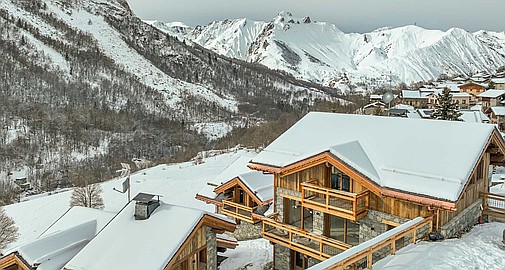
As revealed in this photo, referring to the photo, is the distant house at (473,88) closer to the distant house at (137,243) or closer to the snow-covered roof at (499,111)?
the snow-covered roof at (499,111)

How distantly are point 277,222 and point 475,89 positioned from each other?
78.5m

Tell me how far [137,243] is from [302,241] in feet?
19.6

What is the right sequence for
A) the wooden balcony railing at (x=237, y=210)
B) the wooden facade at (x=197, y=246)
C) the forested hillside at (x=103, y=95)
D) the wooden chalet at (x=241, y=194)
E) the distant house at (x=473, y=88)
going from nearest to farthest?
the wooden facade at (x=197, y=246)
the wooden balcony railing at (x=237, y=210)
the wooden chalet at (x=241, y=194)
the forested hillside at (x=103, y=95)
the distant house at (x=473, y=88)

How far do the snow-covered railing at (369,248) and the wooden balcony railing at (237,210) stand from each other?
9.22m

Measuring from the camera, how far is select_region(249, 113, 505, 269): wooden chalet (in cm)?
1136

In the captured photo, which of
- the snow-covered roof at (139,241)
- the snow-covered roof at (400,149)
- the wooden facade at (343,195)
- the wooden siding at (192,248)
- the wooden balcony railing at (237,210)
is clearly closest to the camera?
the snow-covered roof at (139,241)

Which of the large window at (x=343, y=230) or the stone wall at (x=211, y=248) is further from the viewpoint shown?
the large window at (x=343, y=230)

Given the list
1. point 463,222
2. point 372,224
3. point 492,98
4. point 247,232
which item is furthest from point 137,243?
point 492,98

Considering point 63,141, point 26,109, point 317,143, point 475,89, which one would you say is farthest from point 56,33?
point 317,143

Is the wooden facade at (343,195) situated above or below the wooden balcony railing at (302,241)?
above

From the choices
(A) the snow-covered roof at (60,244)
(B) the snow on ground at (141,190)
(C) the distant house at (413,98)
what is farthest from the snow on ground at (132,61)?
(A) the snow-covered roof at (60,244)

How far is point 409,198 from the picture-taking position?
36.8 ft

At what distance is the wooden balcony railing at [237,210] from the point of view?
744 inches

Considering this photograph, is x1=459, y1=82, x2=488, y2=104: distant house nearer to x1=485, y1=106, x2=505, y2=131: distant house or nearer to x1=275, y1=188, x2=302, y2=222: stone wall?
x1=485, y1=106, x2=505, y2=131: distant house
